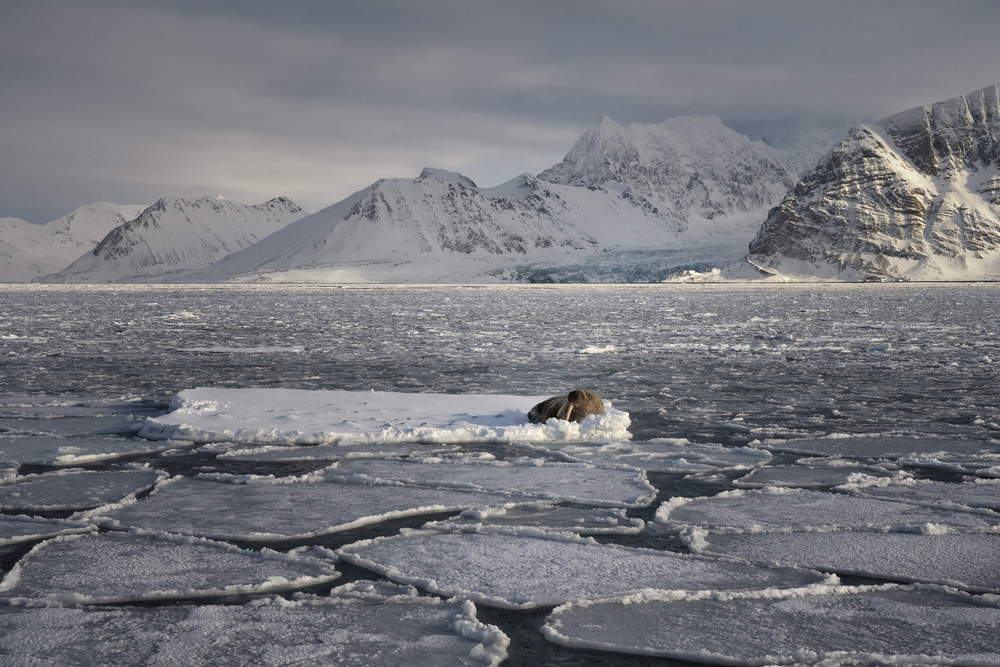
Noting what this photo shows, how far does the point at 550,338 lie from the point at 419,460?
700 inches

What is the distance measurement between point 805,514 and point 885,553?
1028 millimetres

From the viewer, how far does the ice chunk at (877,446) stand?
28.5 ft

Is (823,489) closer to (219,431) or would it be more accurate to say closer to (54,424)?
(219,431)

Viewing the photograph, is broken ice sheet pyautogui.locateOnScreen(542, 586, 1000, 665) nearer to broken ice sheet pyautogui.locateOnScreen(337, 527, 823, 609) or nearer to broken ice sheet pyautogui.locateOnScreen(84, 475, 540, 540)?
broken ice sheet pyautogui.locateOnScreen(337, 527, 823, 609)

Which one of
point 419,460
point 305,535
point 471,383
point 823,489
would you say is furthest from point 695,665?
point 471,383

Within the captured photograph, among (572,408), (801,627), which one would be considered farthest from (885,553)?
(572,408)

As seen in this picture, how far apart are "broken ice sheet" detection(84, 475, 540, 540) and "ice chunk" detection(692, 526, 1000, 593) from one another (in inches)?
82.1

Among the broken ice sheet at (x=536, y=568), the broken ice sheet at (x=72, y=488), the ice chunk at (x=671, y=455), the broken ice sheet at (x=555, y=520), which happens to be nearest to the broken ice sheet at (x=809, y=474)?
the ice chunk at (x=671, y=455)

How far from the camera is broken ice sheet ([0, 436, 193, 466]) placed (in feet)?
27.8

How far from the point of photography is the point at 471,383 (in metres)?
14.7

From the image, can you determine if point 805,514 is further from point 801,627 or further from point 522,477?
point 522,477

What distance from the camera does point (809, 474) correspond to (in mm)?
7855

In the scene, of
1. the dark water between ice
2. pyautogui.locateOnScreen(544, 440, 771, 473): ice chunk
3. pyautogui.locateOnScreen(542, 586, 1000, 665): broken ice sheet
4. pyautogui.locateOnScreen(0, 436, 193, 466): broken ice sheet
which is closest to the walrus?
the dark water between ice

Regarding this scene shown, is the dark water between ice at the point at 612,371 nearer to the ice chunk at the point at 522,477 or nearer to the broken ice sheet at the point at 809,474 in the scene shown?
the ice chunk at the point at 522,477
